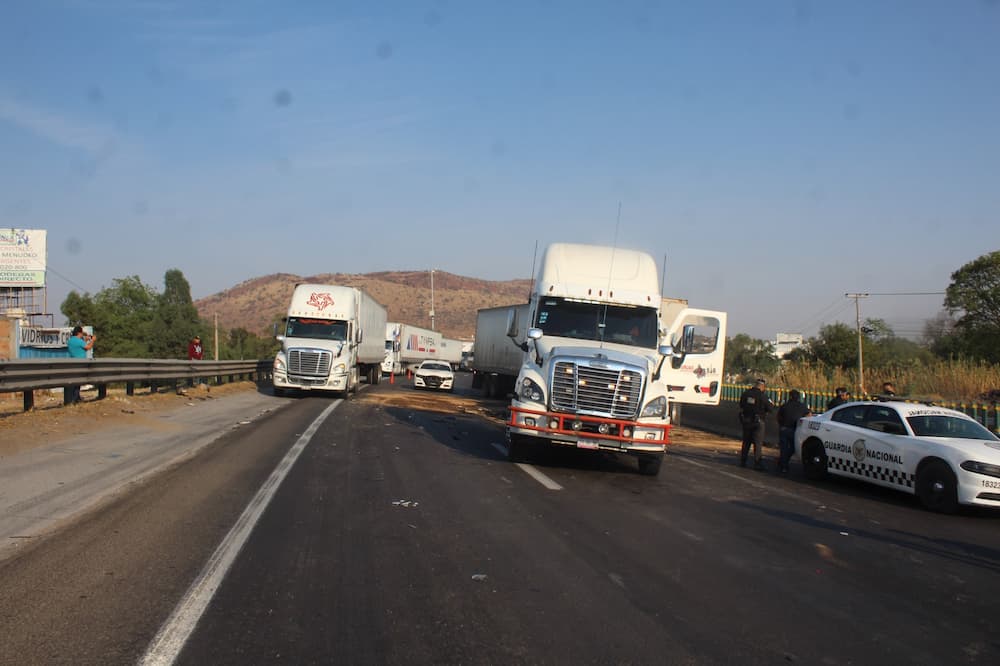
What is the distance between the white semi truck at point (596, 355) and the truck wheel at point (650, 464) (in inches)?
0.6

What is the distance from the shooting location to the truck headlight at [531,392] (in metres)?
12.3

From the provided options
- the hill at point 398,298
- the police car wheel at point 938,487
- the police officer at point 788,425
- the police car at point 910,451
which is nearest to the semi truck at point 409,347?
the police officer at point 788,425

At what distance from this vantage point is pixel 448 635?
4.93m

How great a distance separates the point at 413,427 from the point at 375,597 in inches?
520

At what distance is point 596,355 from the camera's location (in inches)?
490

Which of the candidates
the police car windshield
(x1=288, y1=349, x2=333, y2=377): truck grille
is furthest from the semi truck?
the police car windshield

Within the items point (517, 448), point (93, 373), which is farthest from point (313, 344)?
point (517, 448)

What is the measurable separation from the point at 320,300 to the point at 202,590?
23965 mm

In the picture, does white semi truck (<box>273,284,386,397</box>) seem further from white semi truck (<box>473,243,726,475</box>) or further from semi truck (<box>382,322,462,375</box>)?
semi truck (<box>382,322,462,375</box>)

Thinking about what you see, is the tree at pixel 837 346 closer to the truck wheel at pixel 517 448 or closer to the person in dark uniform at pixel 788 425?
the person in dark uniform at pixel 788 425

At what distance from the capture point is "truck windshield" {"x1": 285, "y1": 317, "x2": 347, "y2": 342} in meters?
28.6

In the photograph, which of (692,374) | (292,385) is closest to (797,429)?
(692,374)

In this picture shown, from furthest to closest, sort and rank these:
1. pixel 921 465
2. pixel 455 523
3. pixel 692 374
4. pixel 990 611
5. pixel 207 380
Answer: pixel 207 380, pixel 692 374, pixel 921 465, pixel 455 523, pixel 990 611

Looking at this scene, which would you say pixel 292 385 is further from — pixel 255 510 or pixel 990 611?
pixel 990 611
